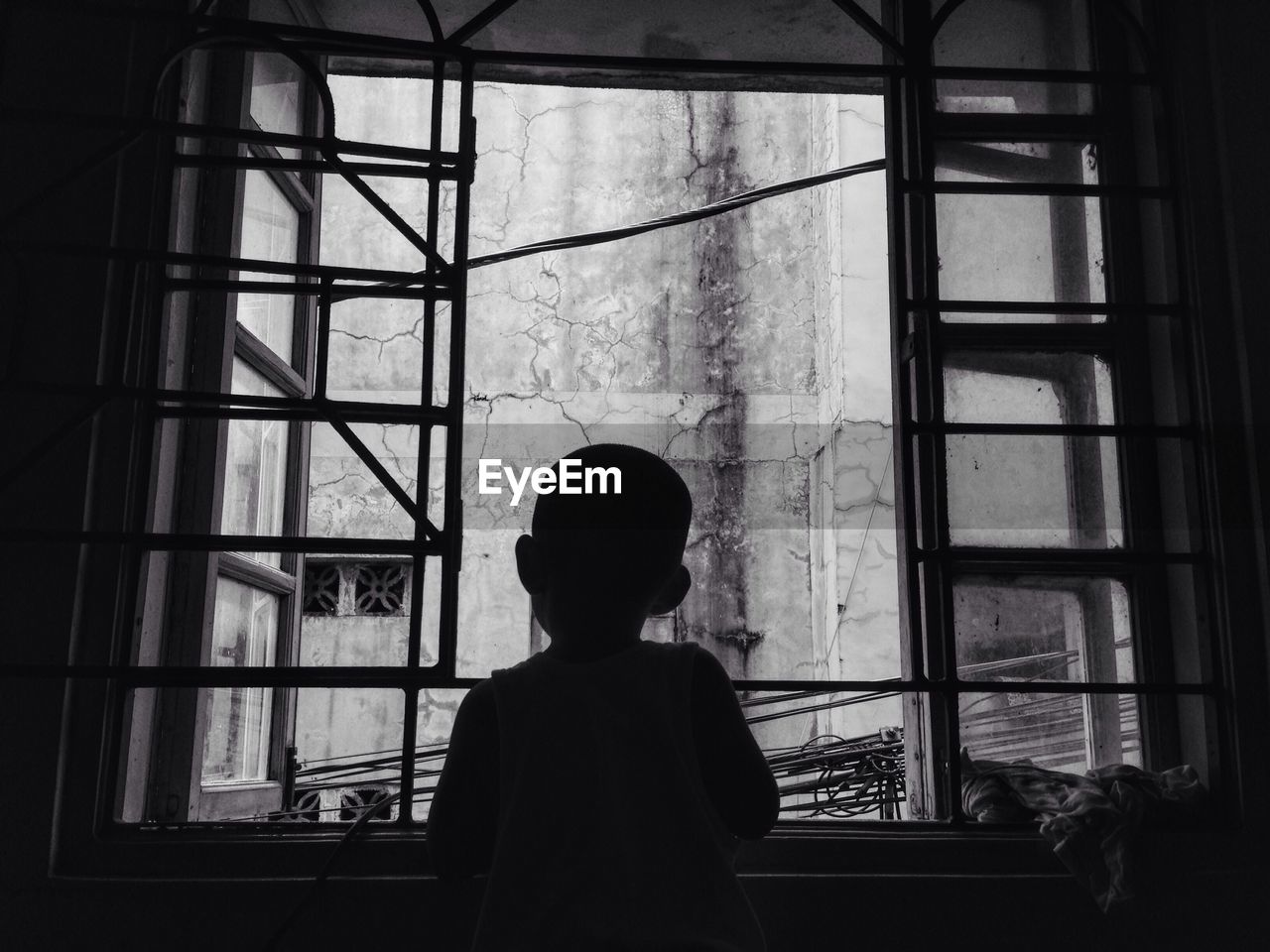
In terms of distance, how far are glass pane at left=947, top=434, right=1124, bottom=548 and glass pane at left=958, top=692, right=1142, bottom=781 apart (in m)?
0.28

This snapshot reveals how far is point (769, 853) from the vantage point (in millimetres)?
1487

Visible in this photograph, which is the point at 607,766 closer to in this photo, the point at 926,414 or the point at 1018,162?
the point at 926,414

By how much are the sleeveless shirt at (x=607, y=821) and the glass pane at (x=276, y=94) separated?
1.46 m

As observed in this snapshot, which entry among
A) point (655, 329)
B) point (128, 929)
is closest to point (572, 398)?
point (655, 329)

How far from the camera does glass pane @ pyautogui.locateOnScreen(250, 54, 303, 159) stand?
1.99 metres

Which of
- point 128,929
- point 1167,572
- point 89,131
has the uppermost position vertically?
point 89,131

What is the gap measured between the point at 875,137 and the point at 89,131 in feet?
20.1

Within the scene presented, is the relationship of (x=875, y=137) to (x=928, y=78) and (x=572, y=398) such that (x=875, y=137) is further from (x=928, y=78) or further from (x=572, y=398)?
(x=928, y=78)

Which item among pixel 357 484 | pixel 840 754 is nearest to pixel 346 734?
pixel 357 484

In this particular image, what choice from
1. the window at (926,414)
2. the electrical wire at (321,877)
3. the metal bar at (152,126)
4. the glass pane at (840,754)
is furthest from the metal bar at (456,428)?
the glass pane at (840,754)

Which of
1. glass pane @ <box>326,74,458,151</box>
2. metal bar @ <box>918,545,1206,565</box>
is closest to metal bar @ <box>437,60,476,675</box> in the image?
metal bar @ <box>918,545,1206,565</box>

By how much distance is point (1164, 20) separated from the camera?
1.78 m

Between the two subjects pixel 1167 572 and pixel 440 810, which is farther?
pixel 1167 572

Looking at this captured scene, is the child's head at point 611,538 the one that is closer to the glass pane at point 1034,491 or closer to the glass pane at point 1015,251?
the glass pane at point 1034,491
